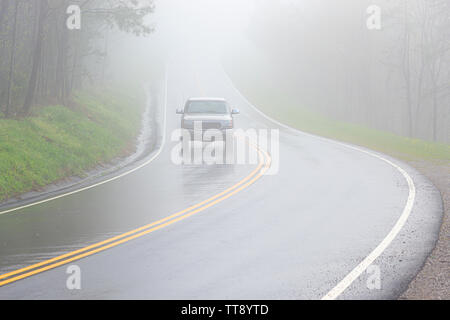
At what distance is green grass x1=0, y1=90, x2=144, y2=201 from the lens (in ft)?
46.7

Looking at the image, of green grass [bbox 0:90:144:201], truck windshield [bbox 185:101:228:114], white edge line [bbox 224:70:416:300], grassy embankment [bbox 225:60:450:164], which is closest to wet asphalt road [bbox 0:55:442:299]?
white edge line [bbox 224:70:416:300]

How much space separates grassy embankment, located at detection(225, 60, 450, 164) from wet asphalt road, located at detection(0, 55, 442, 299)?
728 cm

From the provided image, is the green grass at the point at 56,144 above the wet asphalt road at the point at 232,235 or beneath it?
above

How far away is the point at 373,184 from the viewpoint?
13.6 metres

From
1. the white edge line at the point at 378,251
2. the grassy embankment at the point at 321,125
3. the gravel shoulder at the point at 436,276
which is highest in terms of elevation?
the grassy embankment at the point at 321,125

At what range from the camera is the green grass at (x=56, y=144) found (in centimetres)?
1424

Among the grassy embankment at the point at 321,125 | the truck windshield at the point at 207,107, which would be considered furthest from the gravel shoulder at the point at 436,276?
the truck windshield at the point at 207,107

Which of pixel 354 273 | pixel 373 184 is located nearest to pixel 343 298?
pixel 354 273

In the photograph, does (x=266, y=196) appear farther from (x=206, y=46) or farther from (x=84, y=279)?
(x=206, y=46)

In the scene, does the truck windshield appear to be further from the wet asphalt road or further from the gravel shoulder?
the gravel shoulder

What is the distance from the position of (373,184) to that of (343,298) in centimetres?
816

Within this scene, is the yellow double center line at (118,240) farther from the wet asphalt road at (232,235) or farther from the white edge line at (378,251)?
the white edge line at (378,251)

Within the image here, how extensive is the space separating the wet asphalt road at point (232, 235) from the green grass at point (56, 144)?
200 centimetres

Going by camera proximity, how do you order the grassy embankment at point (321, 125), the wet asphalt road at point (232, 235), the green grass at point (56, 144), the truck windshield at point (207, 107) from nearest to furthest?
the wet asphalt road at point (232, 235), the green grass at point (56, 144), the truck windshield at point (207, 107), the grassy embankment at point (321, 125)
